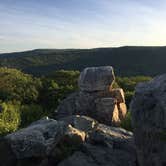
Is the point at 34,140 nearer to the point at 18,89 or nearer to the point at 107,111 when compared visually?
the point at 107,111

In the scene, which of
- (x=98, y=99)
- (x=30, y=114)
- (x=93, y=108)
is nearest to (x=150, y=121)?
(x=98, y=99)

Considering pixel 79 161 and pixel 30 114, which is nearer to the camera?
pixel 79 161

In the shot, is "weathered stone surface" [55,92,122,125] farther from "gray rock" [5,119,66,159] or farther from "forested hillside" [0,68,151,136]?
"gray rock" [5,119,66,159]

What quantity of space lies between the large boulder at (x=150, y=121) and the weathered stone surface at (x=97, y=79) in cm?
1327

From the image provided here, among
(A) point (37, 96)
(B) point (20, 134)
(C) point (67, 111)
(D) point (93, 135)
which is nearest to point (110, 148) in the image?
(D) point (93, 135)

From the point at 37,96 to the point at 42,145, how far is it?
114ft

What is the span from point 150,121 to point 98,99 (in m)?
14.9

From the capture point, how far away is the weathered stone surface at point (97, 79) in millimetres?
30000

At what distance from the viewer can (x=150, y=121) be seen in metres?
15.6

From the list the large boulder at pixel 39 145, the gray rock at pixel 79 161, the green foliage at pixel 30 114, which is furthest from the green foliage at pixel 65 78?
the gray rock at pixel 79 161

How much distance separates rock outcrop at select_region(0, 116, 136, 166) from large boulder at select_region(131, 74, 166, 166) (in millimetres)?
1784

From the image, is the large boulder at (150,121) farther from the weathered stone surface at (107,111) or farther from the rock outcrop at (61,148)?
the weathered stone surface at (107,111)

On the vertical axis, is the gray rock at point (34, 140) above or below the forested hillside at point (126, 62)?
above

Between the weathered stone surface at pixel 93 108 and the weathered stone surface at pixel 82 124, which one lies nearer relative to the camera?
the weathered stone surface at pixel 82 124
